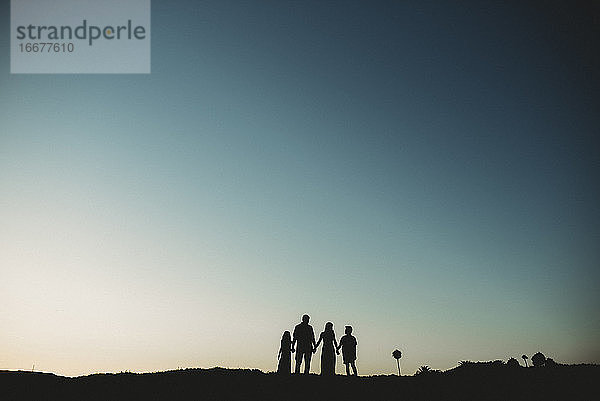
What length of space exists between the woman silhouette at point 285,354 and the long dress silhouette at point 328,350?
117 centimetres

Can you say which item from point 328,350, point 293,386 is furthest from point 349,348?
point 293,386

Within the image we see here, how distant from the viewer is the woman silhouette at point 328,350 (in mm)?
19562

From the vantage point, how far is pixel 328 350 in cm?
1962

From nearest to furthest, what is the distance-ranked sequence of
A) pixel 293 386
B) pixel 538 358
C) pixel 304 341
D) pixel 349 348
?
1. pixel 293 386
2. pixel 304 341
3. pixel 349 348
4. pixel 538 358

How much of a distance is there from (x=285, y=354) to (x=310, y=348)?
110 centimetres

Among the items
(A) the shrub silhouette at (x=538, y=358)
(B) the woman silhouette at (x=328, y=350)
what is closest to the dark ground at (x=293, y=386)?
(B) the woman silhouette at (x=328, y=350)

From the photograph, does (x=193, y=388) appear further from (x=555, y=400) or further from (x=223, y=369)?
(x=555, y=400)

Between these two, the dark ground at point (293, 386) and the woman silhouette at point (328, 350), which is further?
the woman silhouette at point (328, 350)

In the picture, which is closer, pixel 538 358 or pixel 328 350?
pixel 328 350

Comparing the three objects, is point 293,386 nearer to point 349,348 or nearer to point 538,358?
point 349,348

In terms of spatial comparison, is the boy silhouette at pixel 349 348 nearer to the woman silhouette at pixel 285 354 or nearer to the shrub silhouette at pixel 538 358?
the woman silhouette at pixel 285 354

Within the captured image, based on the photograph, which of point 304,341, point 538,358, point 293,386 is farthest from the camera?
point 538,358

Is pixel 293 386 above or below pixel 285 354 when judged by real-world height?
below

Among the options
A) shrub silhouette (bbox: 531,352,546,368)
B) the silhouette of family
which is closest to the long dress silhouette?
the silhouette of family
